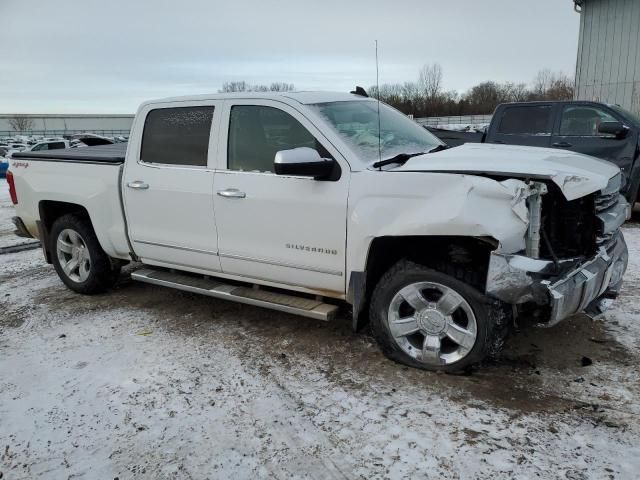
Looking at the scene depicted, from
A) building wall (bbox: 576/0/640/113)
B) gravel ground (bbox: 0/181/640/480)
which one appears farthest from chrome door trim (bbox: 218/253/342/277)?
building wall (bbox: 576/0/640/113)

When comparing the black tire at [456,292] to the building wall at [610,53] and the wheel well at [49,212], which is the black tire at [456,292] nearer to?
the wheel well at [49,212]

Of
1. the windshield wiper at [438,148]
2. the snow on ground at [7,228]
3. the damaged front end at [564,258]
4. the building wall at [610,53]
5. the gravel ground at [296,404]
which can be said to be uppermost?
the building wall at [610,53]

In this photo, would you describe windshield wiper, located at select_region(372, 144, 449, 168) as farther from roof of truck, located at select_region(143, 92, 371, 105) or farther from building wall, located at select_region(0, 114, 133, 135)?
building wall, located at select_region(0, 114, 133, 135)

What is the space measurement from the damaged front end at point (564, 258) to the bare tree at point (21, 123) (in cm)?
9048

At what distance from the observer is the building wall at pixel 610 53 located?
1518cm

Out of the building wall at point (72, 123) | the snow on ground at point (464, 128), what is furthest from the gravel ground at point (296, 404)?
the building wall at point (72, 123)

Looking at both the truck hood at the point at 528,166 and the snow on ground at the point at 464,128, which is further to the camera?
the snow on ground at the point at 464,128

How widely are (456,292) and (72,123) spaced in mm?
91632

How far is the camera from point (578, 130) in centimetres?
780

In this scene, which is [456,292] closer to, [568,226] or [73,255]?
[568,226]

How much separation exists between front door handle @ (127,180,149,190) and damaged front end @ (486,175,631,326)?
118 inches

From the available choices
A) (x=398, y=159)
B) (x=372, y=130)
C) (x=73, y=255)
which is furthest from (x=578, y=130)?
(x=73, y=255)

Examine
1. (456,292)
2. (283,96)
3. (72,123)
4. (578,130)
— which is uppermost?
(72,123)

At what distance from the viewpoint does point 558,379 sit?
3.46 metres
